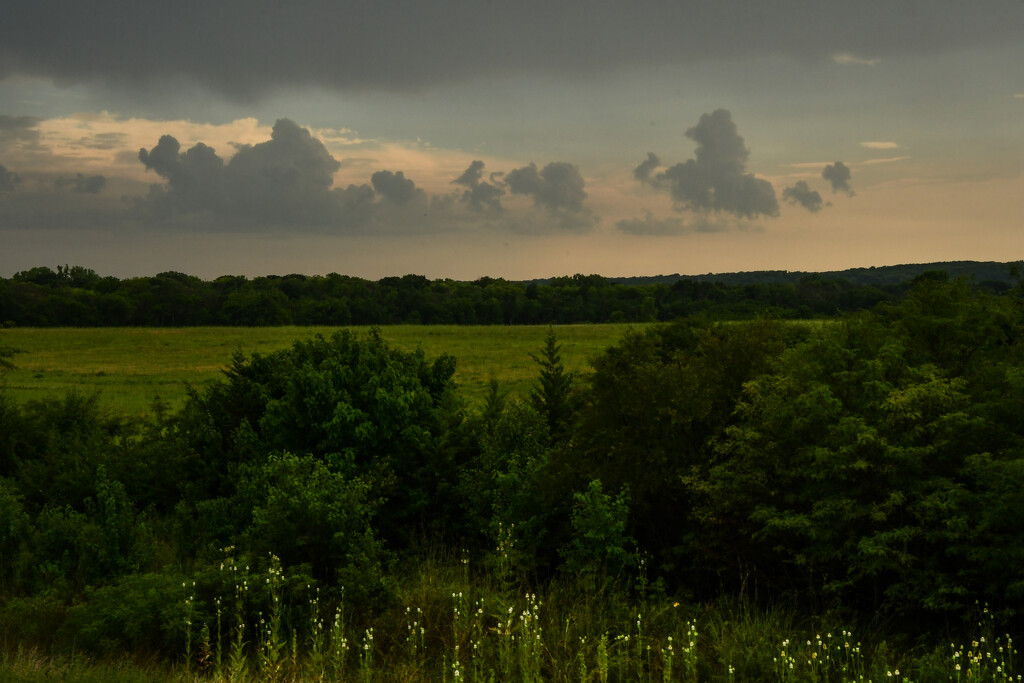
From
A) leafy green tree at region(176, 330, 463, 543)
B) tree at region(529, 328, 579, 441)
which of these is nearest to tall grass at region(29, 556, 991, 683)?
leafy green tree at region(176, 330, 463, 543)

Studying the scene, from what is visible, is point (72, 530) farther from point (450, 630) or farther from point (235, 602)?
point (450, 630)

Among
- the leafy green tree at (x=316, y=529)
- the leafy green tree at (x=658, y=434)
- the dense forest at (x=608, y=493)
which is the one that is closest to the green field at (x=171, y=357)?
the dense forest at (x=608, y=493)

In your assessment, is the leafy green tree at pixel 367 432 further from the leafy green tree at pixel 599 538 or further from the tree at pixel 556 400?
the leafy green tree at pixel 599 538

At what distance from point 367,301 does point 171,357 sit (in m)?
73.3

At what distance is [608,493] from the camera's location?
12.4m

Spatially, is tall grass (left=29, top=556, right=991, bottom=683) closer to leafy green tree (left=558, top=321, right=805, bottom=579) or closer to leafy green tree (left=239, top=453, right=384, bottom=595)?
leafy green tree (left=239, top=453, right=384, bottom=595)

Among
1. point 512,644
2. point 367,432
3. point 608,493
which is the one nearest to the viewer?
point 512,644

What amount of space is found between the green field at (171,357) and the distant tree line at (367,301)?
111 feet

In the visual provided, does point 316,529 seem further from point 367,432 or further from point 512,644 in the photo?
point 512,644

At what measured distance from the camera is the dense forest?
31.6 ft

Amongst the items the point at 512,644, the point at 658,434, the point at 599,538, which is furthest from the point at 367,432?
the point at 512,644

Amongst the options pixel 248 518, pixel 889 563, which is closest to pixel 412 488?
pixel 248 518

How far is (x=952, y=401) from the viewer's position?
10211mm

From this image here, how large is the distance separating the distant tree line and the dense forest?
325ft
